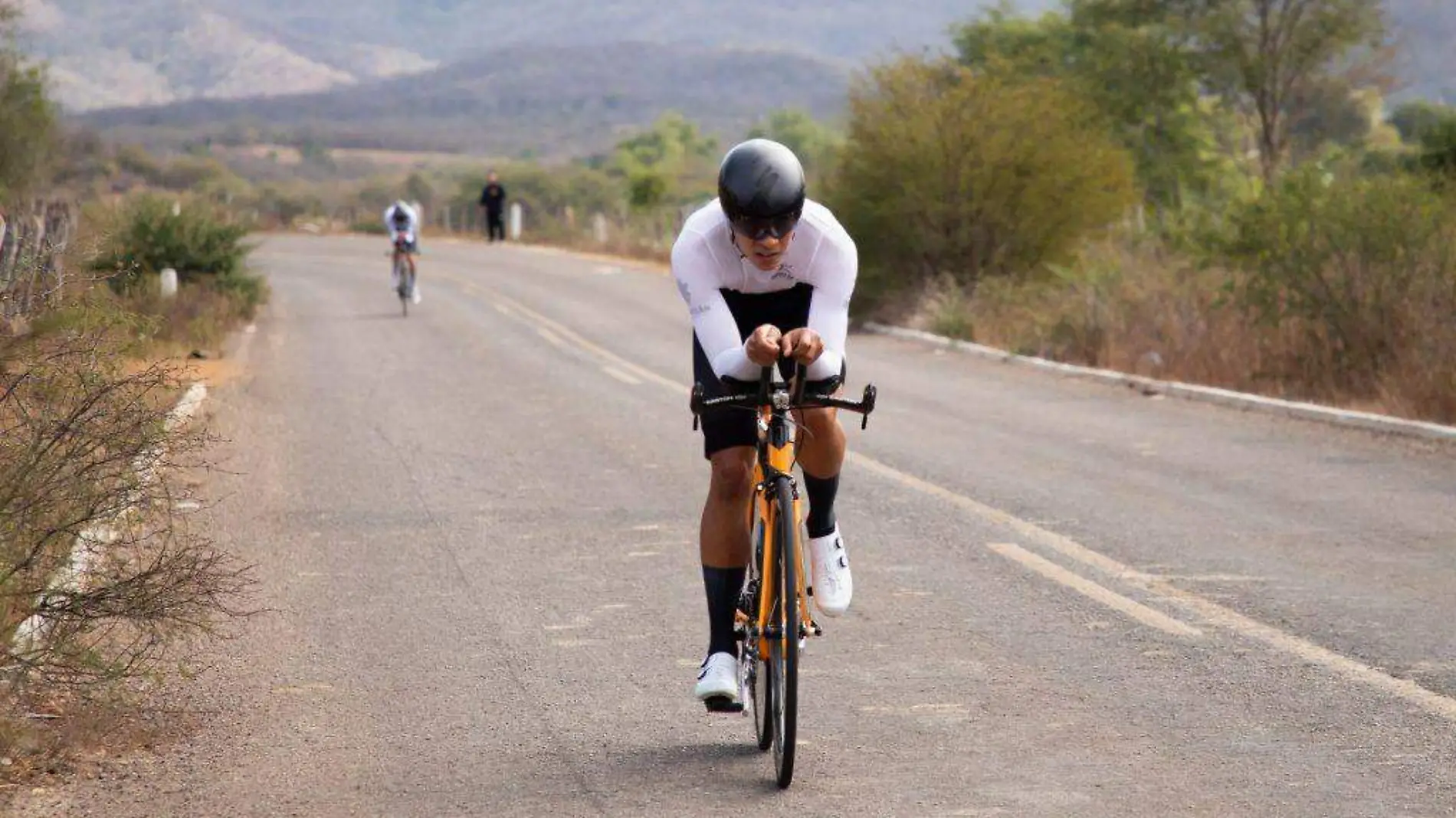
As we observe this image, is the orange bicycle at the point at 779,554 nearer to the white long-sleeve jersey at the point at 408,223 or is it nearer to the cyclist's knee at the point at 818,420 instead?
the cyclist's knee at the point at 818,420

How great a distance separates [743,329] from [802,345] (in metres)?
0.70

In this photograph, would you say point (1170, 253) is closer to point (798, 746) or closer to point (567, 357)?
point (567, 357)

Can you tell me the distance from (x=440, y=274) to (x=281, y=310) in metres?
8.96

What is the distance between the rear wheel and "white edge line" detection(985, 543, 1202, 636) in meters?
2.57

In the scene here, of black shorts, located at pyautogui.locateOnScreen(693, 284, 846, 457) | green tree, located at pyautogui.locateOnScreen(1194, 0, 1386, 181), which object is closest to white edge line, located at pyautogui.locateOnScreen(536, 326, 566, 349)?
black shorts, located at pyautogui.locateOnScreen(693, 284, 846, 457)

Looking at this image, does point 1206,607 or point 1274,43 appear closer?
point 1206,607

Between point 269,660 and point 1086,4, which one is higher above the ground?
point 1086,4

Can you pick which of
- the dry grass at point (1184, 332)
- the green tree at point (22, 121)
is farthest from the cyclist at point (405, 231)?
the dry grass at point (1184, 332)

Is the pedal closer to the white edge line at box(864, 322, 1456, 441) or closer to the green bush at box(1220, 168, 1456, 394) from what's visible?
the white edge line at box(864, 322, 1456, 441)

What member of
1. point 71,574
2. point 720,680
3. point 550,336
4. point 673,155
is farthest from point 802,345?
point 673,155

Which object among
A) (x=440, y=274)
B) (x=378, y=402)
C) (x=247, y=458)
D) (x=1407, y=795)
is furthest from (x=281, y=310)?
(x=1407, y=795)

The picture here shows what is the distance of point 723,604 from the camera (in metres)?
6.51

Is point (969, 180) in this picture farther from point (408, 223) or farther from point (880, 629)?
point (880, 629)

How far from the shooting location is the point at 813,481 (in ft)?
21.6
